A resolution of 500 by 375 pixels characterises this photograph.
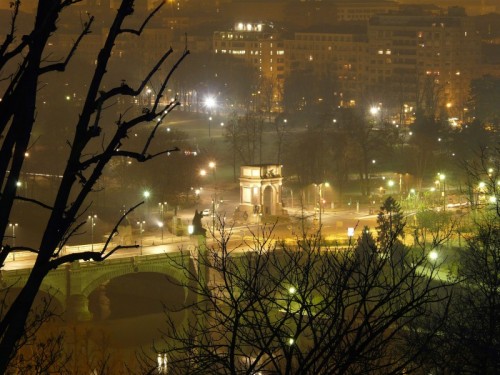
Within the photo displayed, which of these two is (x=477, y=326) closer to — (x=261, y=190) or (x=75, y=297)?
(x=75, y=297)

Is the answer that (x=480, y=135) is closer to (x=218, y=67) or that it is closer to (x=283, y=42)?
(x=218, y=67)

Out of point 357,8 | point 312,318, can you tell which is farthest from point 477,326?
point 357,8

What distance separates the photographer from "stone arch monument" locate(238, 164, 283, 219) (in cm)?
3145

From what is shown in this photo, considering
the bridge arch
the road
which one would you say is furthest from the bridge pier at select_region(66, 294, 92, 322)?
the road

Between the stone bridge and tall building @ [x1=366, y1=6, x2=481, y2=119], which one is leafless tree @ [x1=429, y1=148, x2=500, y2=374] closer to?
the stone bridge

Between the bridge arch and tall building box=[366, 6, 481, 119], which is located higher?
tall building box=[366, 6, 481, 119]

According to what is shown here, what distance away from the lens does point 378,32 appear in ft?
227

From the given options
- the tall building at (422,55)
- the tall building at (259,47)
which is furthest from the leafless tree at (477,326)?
the tall building at (259,47)

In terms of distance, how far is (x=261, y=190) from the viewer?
31.6 m

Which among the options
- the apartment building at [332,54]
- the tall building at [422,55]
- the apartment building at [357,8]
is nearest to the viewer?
the tall building at [422,55]

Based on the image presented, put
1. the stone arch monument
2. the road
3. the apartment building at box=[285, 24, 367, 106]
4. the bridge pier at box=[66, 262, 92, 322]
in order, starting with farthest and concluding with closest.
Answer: the apartment building at box=[285, 24, 367, 106] < the stone arch monument < the road < the bridge pier at box=[66, 262, 92, 322]

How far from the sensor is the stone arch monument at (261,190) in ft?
103

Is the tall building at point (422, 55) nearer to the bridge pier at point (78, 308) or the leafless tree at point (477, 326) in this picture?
the bridge pier at point (78, 308)

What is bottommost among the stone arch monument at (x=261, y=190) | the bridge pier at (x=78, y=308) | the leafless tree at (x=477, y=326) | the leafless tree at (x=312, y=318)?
the bridge pier at (x=78, y=308)
